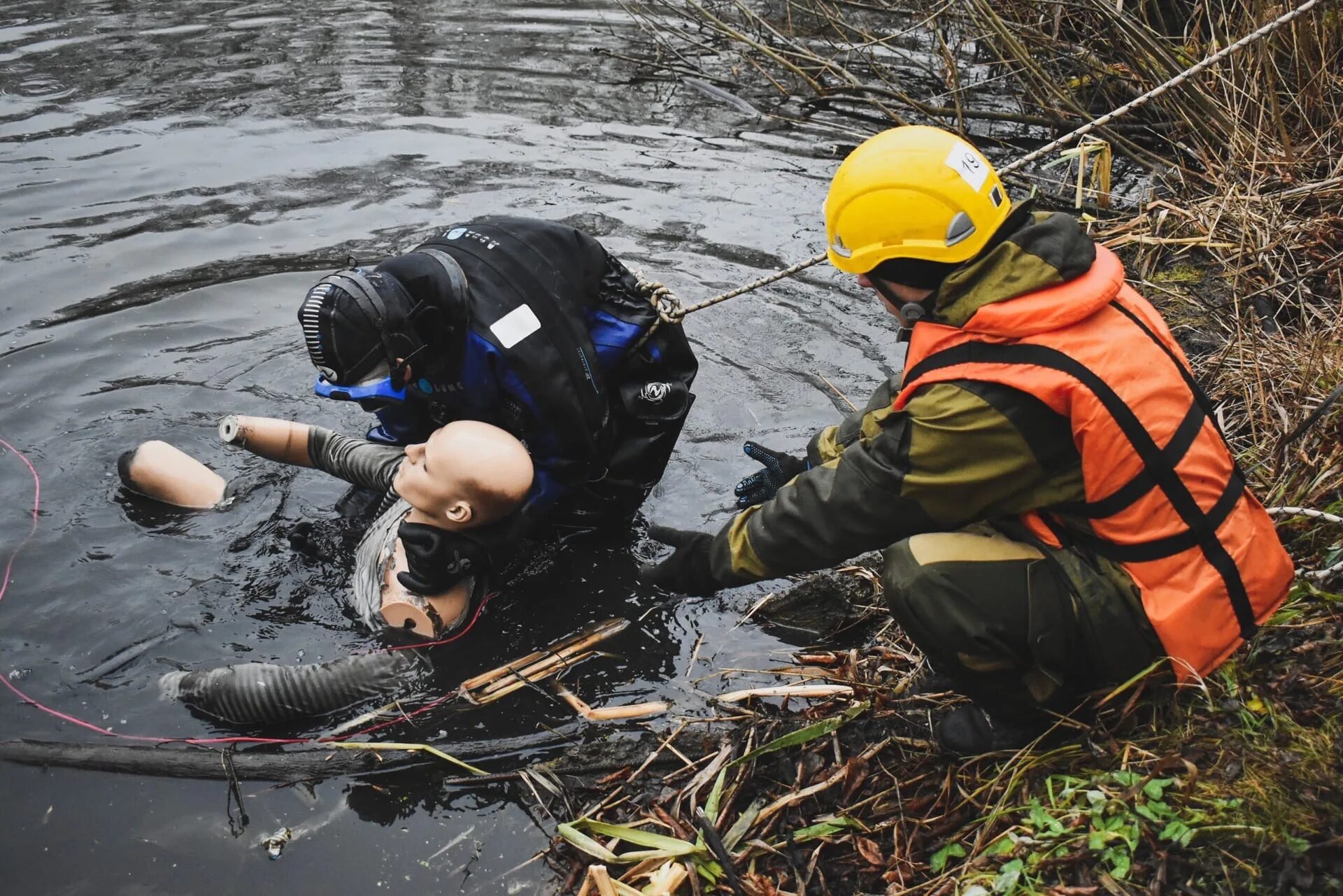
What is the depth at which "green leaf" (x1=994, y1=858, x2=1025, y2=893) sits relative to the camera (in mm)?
2730

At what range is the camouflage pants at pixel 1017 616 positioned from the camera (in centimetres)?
309

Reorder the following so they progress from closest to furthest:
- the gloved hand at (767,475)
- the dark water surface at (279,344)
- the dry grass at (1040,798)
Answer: the dry grass at (1040,798) → the dark water surface at (279,344) → the gloved hand at (767,475)

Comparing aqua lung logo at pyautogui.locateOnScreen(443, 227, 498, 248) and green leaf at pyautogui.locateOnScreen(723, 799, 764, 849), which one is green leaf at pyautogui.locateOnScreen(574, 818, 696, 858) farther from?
aqua lung logo at pyautogui.locateOnScreen(443, 227, 498, 248)

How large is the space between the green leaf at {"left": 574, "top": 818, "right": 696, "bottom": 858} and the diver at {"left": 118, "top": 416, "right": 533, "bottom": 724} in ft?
3.95

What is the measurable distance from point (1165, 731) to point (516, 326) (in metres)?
2.61

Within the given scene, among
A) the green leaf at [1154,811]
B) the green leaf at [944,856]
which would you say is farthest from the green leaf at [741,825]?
the green leaf at [1154,811]

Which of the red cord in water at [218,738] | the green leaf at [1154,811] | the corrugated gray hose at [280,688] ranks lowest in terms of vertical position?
the red cord in water at [218,738]

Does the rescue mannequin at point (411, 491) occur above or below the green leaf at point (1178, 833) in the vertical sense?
below

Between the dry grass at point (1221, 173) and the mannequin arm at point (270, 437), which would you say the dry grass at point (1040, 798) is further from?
the mannequin arm at point (270, 437)

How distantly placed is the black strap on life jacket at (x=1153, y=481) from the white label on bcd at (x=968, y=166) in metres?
0.50

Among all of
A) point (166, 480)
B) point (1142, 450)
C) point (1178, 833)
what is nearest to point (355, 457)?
point (166, 480)

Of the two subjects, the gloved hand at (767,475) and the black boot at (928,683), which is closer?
the black boot at (928,683)

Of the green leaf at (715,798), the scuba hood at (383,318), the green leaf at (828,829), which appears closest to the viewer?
the green leaf at (828,829)

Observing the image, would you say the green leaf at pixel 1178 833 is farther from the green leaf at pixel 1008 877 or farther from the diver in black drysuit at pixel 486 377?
the diver in black drysuit at pixel 486 377
